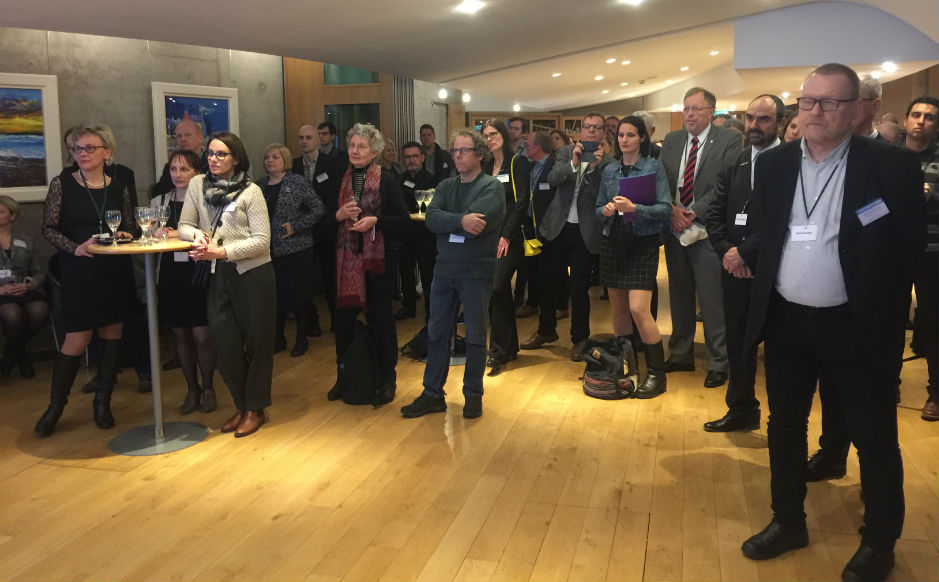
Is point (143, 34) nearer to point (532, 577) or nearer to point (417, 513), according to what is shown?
point (417, 513)

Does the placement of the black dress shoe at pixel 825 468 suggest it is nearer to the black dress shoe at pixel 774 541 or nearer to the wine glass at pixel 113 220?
the black dress shoe at pixel 774 541

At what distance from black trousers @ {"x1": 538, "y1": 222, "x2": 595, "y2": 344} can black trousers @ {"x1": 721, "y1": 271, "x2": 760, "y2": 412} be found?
155cm

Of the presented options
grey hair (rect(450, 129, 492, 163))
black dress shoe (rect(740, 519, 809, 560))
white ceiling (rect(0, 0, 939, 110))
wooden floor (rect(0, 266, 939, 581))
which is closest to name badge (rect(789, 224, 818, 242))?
black dress shoe (rect(740, 519, 809, 560))

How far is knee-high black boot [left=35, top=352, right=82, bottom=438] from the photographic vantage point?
175 inches

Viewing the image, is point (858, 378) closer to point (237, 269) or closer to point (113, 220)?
point (237, 269)

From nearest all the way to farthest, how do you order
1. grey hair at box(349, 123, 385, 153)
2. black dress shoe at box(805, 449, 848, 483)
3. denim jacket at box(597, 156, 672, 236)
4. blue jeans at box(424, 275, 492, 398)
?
black dress shoe at box(805, 449, 848, 483), blue jeans at box(424, 275, 492, 398), grey hair at box(349, 123, 385, 153), denim jacket at box(597, 156, 672, 236)

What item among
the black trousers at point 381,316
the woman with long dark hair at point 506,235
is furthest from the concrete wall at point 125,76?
the woman with long dark hair at point 506,235

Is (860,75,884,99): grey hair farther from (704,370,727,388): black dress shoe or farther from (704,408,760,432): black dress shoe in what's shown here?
(704,370,727,388): black dress shoe

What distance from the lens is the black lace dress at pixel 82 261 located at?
4379 mm

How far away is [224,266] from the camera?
4332 millimetres

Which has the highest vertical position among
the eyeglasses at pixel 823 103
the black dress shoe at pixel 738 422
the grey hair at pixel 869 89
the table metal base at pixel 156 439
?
the grey hair at pixel 869 89

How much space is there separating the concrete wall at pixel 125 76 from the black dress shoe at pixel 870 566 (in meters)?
5.96

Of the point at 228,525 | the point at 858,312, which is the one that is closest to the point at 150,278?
the point at 228,525

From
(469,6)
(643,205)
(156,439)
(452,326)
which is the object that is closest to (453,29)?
(469,6)
